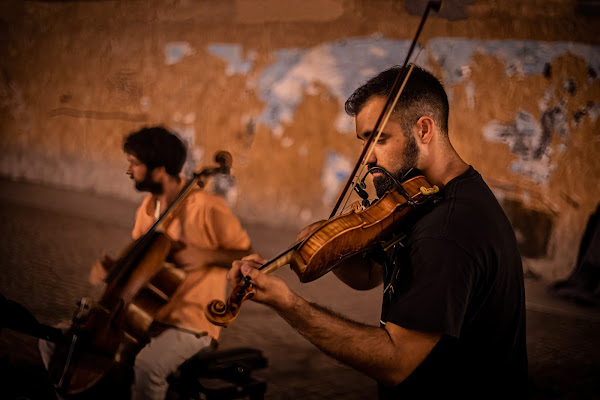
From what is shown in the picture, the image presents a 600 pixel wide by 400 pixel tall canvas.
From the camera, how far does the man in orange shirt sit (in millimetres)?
2277

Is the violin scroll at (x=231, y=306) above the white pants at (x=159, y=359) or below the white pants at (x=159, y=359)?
above

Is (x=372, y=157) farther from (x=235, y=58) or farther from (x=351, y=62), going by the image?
(x=235, y=58)

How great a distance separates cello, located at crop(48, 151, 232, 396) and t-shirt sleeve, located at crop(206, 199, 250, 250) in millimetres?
256

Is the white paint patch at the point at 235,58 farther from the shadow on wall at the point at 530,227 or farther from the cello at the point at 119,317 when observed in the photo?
the cello at the point at 119,317

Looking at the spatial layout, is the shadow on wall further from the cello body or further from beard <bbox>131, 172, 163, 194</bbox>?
the cello body

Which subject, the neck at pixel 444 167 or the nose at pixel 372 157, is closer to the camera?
the neck at pixel 444 167

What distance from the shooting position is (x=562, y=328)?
4406mm

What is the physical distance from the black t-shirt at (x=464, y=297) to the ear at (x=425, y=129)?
Answer: 21cm

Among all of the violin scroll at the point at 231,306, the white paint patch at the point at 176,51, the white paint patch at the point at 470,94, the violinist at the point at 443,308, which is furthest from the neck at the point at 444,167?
the white paint patch at the point at 176,51

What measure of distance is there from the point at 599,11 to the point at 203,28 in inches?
181

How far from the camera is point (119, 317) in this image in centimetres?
227

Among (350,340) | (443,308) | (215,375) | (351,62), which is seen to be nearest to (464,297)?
(443,308)

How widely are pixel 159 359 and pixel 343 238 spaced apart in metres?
1.33

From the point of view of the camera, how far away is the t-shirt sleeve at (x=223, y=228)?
2.57m
